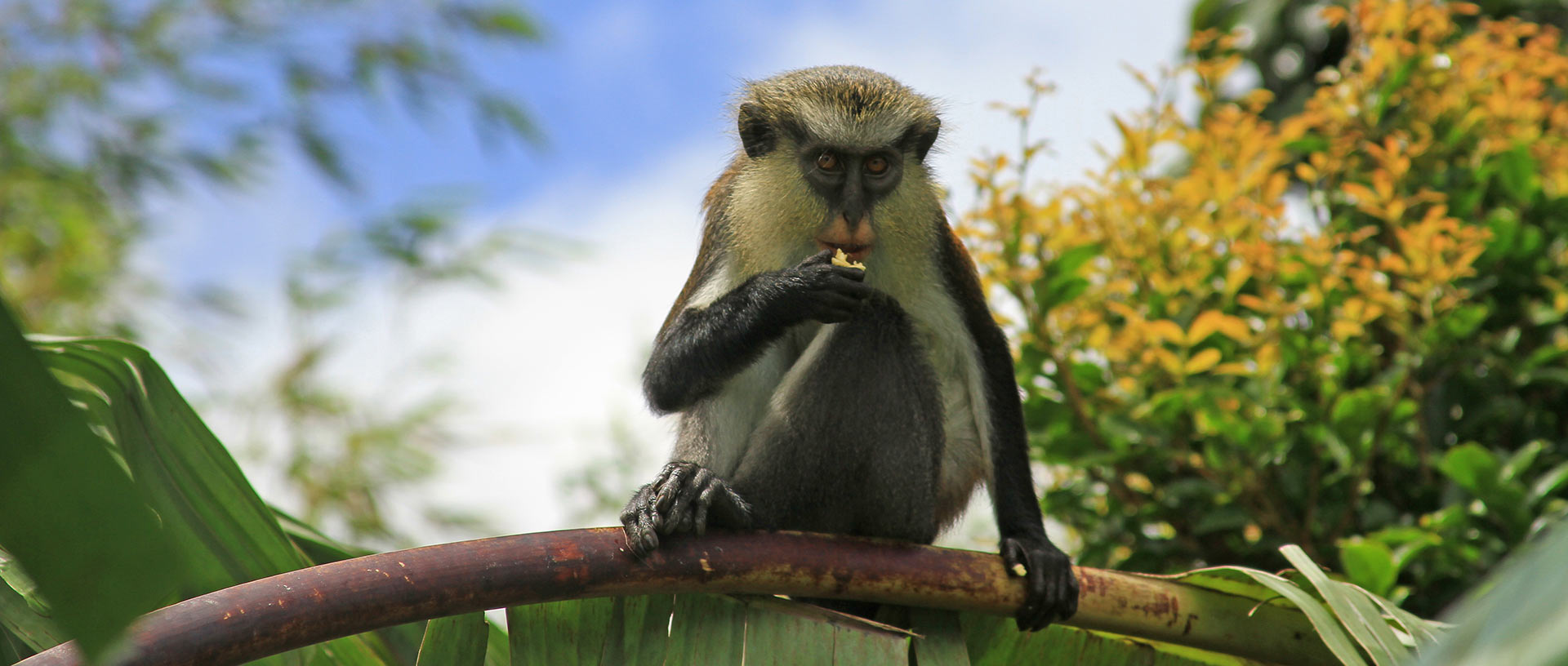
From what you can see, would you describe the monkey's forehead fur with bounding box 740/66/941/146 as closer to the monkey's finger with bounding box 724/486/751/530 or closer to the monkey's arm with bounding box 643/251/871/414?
the monkey's arm with bounding box 643/251/871/414

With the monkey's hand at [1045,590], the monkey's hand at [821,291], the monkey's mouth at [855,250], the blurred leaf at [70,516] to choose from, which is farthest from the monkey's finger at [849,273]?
the blurred leaf at [70,516]

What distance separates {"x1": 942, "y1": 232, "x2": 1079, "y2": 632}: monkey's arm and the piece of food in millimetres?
577

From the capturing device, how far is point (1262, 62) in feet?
17.2

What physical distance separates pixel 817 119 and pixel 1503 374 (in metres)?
2.02

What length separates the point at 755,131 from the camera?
11.0 ft

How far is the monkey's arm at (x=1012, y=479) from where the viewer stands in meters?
2.57

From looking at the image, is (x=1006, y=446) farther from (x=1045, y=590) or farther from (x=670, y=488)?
(x=670, y=488)

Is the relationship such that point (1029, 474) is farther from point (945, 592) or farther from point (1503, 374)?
point (1503, 374)

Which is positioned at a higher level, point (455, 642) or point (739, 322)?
point (739, 322)

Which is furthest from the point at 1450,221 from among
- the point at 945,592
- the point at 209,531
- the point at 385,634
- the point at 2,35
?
the point at 2,35

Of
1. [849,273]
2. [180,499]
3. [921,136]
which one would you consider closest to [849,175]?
[921,136]

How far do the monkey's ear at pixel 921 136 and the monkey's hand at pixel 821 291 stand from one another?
575 mm

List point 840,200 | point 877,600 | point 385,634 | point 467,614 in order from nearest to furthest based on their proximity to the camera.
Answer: point 467,614
point 877,600
point 385,634
point 840,200

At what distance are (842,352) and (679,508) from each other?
686 mm
